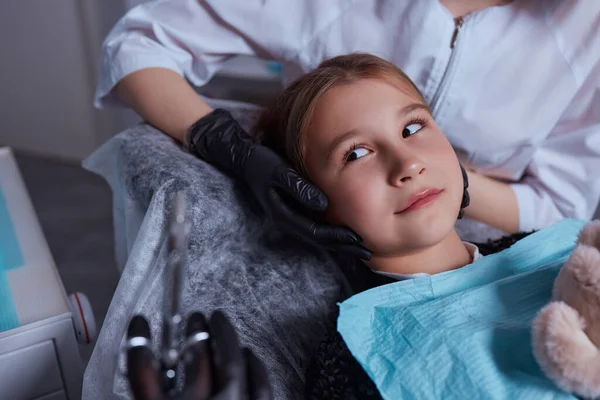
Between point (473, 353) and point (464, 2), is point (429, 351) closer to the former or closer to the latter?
point (473, 353)

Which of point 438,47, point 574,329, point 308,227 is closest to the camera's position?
point 574,329

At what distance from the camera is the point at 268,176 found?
0.84m

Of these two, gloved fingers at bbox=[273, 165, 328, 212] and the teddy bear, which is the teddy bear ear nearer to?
the teddy bear

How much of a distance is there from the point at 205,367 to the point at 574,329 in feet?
1.22

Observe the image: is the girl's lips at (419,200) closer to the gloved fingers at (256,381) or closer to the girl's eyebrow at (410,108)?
the girl's eyebrow at (410,108)

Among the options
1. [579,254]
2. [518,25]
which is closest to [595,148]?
[518,25]

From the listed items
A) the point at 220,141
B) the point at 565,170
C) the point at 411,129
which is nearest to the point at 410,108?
the point at 411,129

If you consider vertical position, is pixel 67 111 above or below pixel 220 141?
below

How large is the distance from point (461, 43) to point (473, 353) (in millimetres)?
550

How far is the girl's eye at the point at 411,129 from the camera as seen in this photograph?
32.9 inches

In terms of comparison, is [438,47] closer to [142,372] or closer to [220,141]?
[220,141]

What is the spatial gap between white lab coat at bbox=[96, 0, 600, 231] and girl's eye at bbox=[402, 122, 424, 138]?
0.66ft

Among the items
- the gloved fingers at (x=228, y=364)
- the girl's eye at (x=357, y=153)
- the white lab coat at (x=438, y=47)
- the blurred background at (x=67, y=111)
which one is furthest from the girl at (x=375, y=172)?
the blurred background at (x=67, y=111)

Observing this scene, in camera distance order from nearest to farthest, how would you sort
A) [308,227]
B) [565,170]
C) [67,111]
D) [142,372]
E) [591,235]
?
[142,372] < [591,235] < [308,227] < [565,170] < [67,111]
